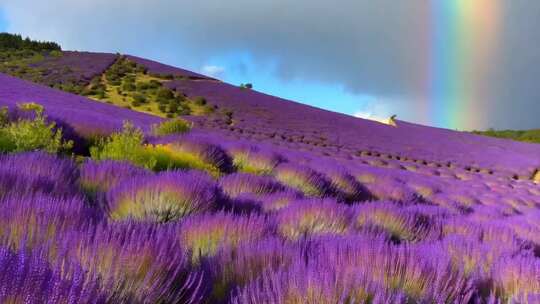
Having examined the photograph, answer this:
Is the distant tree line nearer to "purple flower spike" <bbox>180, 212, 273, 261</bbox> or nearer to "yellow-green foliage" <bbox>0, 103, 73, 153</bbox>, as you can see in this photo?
"yellow-green foliage" <bbox>0, 103, 73, 153</bbox>

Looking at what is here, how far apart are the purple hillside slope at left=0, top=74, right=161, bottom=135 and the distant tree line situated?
139ft

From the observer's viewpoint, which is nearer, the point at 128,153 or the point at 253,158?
the point at 128,153

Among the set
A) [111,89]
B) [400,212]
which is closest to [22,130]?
[400,212]

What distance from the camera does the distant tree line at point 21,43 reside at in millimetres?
52150

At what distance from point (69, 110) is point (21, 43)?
52315mm

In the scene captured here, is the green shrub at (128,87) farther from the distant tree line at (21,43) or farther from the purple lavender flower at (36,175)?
the distant tree line at (21,43)

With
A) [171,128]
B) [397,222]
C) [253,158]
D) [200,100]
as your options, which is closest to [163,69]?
[200,100]

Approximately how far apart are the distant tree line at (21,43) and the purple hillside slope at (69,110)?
4229cm

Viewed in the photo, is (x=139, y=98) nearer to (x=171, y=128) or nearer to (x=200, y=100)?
(x=200, y=100)

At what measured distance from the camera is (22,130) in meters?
4.83

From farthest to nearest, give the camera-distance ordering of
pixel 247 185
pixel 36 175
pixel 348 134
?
pixel 348 134 → pixel 247 185 → pixel 36 175

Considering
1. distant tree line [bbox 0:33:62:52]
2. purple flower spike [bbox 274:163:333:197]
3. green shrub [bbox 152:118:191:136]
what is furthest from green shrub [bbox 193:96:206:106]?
distant tree line [bbox 0:33:62:52]

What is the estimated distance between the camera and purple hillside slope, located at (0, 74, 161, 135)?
6.67 metres

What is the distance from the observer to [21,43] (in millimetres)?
53938
